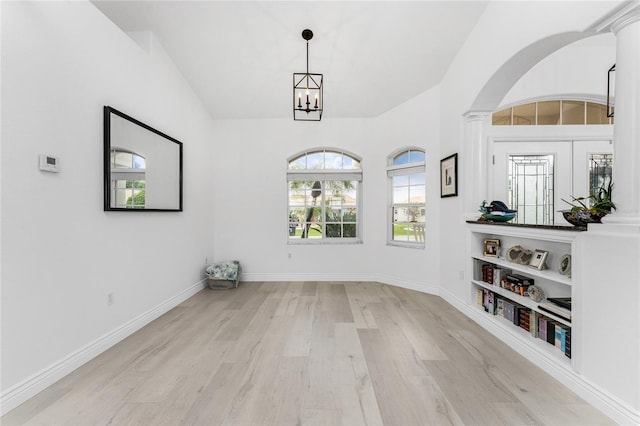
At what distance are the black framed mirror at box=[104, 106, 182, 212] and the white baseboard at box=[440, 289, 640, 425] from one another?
3.67 m

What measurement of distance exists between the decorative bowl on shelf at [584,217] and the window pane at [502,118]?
2210 millimetres

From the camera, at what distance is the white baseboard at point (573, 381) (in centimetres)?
156

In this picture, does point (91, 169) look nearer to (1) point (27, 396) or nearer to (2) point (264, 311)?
(1) point (27, 396)

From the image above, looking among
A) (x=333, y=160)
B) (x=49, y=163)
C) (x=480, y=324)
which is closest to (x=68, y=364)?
(x=49, y=163)

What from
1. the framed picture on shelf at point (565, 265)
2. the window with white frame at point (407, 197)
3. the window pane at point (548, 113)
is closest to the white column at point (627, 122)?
the framed picture on shelf at point (565, 265)

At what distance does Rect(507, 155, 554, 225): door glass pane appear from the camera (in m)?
3.63

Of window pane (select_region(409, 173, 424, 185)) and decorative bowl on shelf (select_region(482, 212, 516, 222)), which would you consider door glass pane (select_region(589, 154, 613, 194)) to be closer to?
decorative bowl on shelf (select_region(482, 212, 516, 222))

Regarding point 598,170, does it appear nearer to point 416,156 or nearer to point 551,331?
point 416,156

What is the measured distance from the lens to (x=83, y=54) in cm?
223

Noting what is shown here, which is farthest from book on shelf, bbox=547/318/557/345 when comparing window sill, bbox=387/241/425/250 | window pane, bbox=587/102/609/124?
window pane, bbox=587/102/609/124

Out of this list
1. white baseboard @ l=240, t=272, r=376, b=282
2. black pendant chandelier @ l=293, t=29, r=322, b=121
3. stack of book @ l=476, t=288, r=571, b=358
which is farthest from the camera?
white baseboard @ l=240, t=272, r=376, b=282

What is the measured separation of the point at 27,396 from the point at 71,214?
1198 millimetres

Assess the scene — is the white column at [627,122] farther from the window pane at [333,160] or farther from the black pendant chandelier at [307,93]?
the window pane at [333,160]

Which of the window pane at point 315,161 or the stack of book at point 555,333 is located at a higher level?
the window pane at point 315,161
